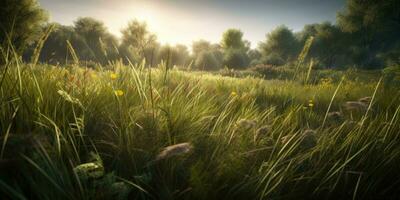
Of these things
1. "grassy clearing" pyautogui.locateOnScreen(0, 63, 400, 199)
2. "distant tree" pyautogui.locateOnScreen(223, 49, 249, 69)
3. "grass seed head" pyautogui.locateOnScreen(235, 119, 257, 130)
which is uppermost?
"distant tree" pyautogui.locateOnScreen(223, 49, 249, 69)

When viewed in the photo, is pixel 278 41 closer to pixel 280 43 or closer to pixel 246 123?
pixel 280 43

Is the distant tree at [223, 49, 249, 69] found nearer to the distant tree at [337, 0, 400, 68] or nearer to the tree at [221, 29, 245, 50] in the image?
the tree at [221, 29, 245, 50]

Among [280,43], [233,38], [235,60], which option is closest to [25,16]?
[235,60]

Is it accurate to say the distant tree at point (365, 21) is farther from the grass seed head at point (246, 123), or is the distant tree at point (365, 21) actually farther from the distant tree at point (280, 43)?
the grass seed head at point (246, 123)

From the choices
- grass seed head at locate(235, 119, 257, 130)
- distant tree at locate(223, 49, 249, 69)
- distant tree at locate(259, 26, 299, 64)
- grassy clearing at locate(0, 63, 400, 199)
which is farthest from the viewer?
distant tree at locate(259, 26, 299, 64)

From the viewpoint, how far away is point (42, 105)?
48.5 inches

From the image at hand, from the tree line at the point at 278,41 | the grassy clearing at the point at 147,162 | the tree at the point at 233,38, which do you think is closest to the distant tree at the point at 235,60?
the tree line at the point at 278,41

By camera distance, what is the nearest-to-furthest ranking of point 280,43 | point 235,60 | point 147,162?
point 147,162, point 235,60, point 280,43

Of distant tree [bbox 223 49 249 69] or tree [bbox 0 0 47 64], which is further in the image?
distant tree [bbox 223 49 249 69]

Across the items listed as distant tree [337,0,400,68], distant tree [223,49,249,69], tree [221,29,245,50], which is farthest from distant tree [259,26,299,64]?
distant tree [223,49,249,69]

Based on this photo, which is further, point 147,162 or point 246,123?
point 246,123

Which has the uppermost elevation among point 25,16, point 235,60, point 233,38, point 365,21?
point 365,21

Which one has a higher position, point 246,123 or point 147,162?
point 246,123

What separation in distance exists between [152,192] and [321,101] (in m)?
3.89
